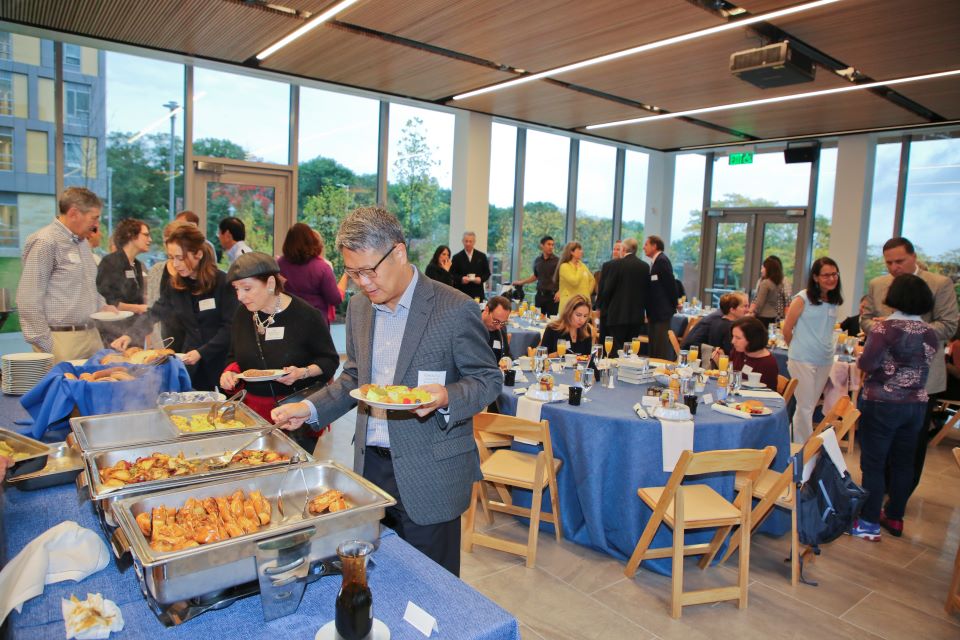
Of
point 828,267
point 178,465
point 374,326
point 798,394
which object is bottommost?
point 798,394

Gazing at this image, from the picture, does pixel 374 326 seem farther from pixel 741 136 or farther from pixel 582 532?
pixel 741 136

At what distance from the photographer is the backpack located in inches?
117

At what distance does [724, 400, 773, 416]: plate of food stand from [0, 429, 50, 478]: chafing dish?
3084 mm

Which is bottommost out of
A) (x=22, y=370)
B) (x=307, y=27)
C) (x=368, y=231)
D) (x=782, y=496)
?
(x=782, y=496)

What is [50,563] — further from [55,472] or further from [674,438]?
[674,438]

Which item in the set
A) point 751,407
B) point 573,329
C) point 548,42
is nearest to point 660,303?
point 573,329

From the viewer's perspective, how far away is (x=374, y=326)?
1.94m

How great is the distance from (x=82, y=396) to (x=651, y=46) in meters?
5.24

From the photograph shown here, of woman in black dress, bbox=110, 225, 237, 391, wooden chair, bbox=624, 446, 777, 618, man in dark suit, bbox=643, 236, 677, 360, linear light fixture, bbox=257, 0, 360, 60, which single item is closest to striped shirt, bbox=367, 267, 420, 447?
wooden chair, bbox=624, 446, 777, 618

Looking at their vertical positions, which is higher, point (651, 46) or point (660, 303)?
point (651, 46)

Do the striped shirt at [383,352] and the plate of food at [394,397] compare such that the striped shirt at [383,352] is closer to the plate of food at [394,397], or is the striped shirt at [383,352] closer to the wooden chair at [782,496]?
the plate of food at [394,397]

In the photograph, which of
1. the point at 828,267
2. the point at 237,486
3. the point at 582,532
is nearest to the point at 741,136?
the point at 828,267

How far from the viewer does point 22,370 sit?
2.82m

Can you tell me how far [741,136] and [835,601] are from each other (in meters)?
8.40
